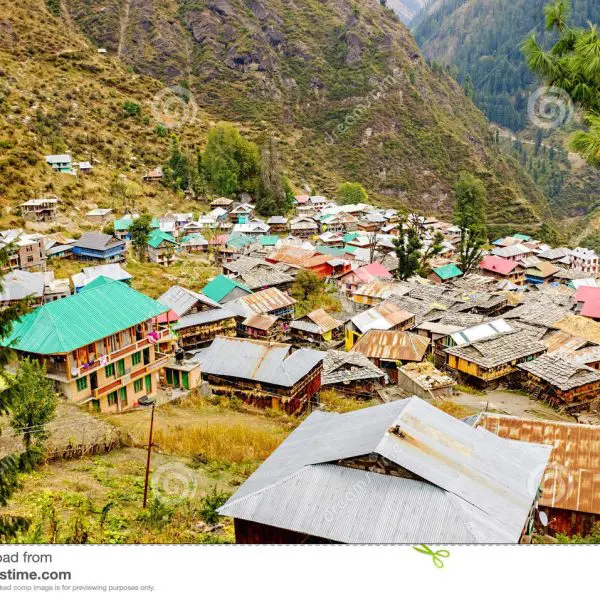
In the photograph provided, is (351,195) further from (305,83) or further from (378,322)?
(378,322)

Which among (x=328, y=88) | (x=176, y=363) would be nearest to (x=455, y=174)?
(x=328, y=88)

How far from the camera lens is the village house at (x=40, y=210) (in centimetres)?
5350

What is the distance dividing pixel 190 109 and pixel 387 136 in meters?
44.0

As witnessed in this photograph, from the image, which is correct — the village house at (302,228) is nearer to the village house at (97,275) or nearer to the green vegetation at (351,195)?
the green vegetation at (351,195)

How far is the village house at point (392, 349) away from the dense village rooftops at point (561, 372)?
640cm

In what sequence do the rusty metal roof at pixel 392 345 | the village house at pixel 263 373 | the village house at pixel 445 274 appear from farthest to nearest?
the village house at pixel 445 274
the rusty metal roof at pixel 392 345
the village house at pixel 263 373

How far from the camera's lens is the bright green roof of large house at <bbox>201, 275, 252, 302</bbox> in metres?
43.2

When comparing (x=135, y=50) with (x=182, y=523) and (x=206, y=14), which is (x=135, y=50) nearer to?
(x=206, y=14)

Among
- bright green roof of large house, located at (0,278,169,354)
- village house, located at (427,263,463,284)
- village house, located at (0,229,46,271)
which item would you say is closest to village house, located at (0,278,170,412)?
bright green roof of large house, located at (0,278,169,354)

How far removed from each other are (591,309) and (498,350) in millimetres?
13240

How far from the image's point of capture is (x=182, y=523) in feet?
38.5

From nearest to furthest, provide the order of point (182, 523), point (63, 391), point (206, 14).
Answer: point (182, 523)
point (63, 391)
point (206, 14)

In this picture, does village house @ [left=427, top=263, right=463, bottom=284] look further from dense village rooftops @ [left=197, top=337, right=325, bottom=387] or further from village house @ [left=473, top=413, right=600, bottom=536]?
village house @ [left=473, top=413, right=600, bottom=536]
